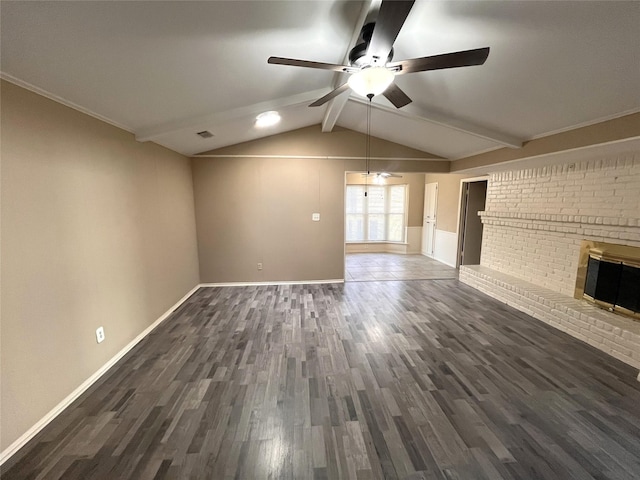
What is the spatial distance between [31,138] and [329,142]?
3.83 metres

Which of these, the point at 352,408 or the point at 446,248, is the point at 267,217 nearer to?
the point at 352,408

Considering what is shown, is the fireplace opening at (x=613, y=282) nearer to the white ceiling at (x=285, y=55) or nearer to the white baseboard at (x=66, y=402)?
the white ceiling at (x=285, y=55)

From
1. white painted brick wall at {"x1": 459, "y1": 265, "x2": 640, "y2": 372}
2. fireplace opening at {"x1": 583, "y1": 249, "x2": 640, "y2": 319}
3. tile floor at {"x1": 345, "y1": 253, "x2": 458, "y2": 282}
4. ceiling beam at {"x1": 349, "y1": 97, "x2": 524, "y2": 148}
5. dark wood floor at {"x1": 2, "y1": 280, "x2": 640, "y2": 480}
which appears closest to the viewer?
→ dark wood floor at {"x1": 2, "y1": 280, "x2": 640, "y2": 480}

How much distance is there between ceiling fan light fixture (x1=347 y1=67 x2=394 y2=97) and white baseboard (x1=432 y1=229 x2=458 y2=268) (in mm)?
5290

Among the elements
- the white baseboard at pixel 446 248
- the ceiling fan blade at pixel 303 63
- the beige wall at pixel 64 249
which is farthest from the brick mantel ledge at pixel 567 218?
the beige wall at pixel 64 249

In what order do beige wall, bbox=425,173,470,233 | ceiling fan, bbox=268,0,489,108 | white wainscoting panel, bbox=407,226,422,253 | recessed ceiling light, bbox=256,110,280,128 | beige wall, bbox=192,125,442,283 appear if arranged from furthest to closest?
white wainscoting panel, bbox=407,226,422,253 < beige wall, bbox=425,173,470,233 < beige wall, bbox=192,125,442,283 < recessed ceiling light, bbox=256,110,280,128 < ceiling fan, bbox=268,0,489,108

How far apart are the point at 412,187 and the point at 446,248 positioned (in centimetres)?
206

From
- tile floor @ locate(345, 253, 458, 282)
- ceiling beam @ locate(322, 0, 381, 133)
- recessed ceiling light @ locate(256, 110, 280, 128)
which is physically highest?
ceiling beam @ locate(322, 0, 381, 133)

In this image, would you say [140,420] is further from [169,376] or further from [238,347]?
[238,347]

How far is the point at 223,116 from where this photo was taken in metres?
3.10

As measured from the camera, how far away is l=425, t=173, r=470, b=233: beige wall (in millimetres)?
6246

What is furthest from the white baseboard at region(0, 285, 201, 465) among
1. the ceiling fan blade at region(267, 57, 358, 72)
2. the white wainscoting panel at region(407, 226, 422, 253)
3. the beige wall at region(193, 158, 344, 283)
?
the white wainscoting panel at region(407, 226, 422, 253)

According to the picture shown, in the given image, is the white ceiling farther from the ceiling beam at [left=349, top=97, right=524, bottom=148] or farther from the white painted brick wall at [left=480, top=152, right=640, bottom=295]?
the white painted brick wall at [left=480, top=152, right=640, bottom=295]

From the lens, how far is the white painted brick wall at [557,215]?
9.45 ft
